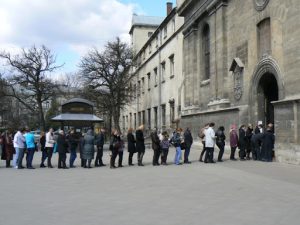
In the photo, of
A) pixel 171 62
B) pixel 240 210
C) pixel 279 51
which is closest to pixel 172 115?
pixel 171 62

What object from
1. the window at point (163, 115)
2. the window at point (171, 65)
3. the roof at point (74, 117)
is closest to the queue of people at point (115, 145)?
the roof at point (74, 117)

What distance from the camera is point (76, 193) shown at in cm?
1012

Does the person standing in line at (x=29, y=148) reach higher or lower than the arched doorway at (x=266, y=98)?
lower

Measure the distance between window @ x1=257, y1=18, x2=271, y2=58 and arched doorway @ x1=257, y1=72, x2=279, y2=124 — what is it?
1.45 meters

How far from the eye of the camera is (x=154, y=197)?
9.36 metres

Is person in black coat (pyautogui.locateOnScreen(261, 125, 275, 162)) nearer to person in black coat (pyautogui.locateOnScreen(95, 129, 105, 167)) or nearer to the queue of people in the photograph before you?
the queue of people

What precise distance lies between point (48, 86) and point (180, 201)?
34558 mm

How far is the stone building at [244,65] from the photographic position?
16.5m

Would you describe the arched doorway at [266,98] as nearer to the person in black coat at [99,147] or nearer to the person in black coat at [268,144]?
the person in black coat at [268,144]

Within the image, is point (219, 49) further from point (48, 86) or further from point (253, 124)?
point (48, 86)

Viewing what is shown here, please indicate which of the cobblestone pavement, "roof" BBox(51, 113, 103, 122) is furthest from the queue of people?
"roof" BBox(51, 113, 103, 122)

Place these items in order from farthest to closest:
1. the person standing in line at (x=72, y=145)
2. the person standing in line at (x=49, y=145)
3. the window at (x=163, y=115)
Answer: the window at (x=163, y=115)
the person standing in line at (x=49, y=145)
the person standing in line at (x=72, y=145)

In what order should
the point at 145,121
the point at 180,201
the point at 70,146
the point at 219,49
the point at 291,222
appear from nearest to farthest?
the point at 291,222
the point at 180,201
the point at 70,146
the point at 219,49
the point at 145,121

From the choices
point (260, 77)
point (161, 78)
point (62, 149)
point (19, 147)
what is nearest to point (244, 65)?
point (260, 77)
